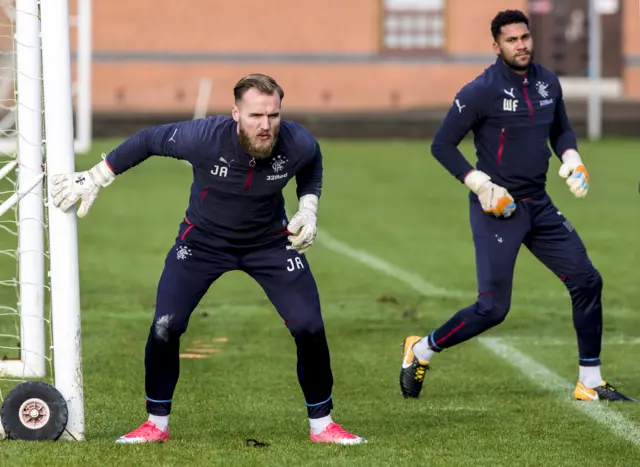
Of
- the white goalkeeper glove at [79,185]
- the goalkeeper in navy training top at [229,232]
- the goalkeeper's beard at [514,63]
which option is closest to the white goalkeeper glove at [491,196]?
the goalkeeper's beard at [514,63]

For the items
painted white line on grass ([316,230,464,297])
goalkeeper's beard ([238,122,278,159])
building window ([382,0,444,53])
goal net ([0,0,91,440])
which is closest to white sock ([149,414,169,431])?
goal net ([0,0,91,440])

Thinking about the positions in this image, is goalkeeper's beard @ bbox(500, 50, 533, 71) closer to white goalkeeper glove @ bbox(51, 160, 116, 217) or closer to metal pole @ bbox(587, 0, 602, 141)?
white goalkeeper glove @ bbox(51, 160, 116, 217)

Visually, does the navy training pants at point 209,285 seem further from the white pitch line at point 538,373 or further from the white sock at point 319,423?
the white pitch line at point 538,373

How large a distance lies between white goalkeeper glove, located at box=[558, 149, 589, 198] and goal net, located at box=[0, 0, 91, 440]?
9.22 feet

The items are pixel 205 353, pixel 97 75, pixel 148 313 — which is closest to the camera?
pixel 205 353

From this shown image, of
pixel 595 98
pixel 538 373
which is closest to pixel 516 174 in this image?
pixel 538 373

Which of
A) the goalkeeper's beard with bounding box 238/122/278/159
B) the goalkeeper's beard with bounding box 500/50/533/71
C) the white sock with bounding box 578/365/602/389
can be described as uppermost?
the goalkeeper's beard with bounding box 500/50/533/71

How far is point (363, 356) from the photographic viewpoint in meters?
10.4

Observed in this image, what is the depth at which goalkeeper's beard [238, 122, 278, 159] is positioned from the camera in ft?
22.8

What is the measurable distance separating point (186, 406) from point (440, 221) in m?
11.8

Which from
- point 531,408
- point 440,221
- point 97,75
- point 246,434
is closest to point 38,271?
point 246,434

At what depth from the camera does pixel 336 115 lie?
36.9 metres

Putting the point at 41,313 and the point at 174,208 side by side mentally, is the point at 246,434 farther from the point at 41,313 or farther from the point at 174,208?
the point at 174,208

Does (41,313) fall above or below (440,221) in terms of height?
above
